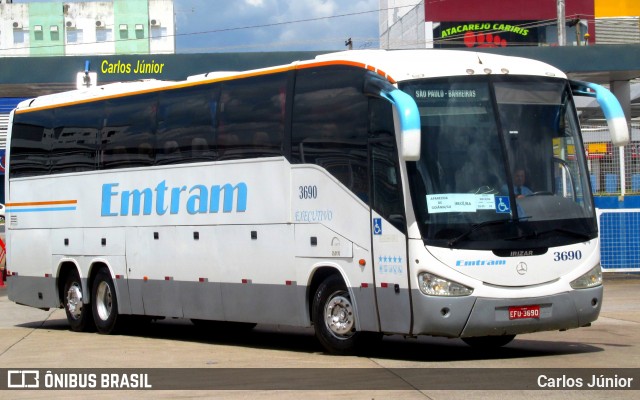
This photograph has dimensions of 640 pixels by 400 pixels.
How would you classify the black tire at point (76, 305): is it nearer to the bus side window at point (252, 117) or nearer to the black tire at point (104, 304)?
the black tire at point (104, 304)

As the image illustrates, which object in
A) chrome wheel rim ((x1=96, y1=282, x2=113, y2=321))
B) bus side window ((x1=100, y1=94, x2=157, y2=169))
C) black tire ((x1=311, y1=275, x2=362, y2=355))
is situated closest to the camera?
black tire ((x1=311, y1=275, x2=362, y2=355))

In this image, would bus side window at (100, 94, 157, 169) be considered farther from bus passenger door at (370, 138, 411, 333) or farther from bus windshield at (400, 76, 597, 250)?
bus windshield at (400, 76, 597, 250)

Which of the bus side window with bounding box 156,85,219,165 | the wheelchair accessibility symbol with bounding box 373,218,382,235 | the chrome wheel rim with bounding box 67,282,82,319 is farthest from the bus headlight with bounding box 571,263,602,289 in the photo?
the chrome wheel rim with bounding box 67,282,82,319

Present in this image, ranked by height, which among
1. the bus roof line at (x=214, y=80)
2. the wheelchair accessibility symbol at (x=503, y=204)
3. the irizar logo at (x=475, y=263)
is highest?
the bus roof line at (x=214, y=80)

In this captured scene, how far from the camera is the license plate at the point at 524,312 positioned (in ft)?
40.1

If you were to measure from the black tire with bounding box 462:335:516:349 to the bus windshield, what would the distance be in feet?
6.24

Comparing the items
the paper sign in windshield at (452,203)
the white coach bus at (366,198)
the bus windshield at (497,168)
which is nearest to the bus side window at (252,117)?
the white coach bus at (366,198)

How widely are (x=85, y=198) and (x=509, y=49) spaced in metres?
15.8

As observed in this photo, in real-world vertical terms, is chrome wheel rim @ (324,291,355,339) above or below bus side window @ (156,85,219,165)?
below

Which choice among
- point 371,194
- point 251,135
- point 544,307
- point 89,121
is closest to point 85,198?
point 89,121

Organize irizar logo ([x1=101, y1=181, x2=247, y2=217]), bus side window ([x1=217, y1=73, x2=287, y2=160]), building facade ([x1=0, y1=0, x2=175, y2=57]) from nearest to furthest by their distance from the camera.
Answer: bus side window ([x1=217, y1=73, x2=287, y2=160]), irizar logo ([x1=101, y1=181, x2=247, y2=217]), building facade ([x1=0, y1=0, x2=175, y2=57])

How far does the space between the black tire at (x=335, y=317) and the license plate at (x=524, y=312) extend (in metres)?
1.83

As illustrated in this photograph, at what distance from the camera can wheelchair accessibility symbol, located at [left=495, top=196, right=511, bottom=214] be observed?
40.3 feet

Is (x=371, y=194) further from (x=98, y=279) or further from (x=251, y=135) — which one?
→ (x=98, y=279)
